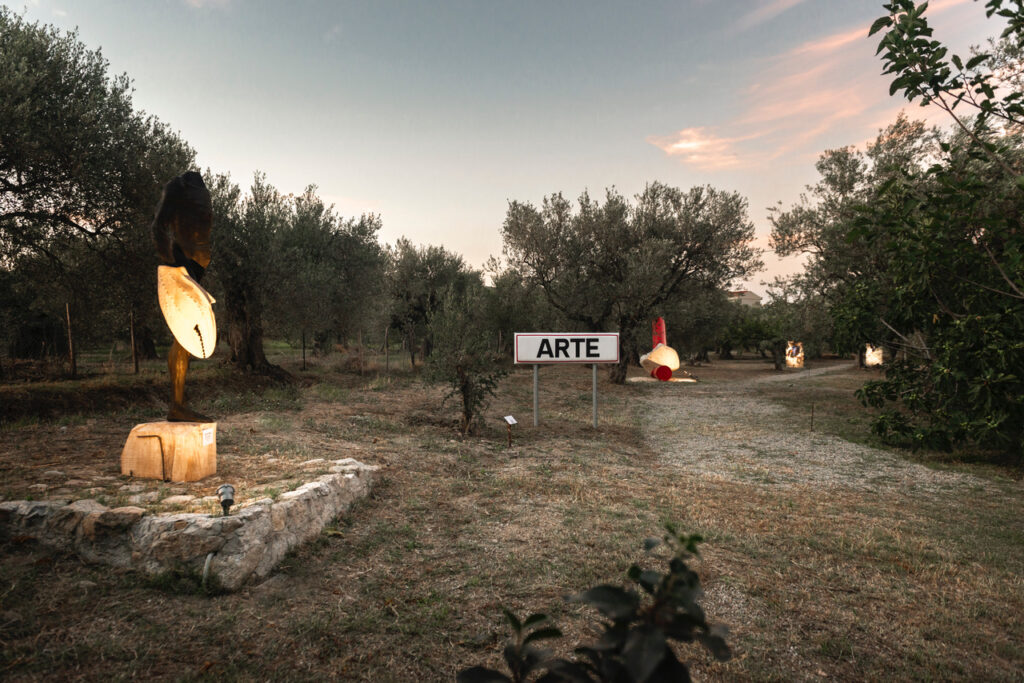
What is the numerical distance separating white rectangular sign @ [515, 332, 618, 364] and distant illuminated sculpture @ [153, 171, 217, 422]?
7.73 m

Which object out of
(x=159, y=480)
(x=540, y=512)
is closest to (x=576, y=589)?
(x=540, y=512)

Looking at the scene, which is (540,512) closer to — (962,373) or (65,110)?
(962,373)

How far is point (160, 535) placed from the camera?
15.0ft

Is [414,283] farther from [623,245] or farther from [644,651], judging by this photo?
[644,651]

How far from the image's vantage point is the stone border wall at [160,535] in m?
4.48

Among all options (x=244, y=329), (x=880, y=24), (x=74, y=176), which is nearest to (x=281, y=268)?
(x=244, y=329)

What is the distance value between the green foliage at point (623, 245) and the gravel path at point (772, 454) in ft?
22.6

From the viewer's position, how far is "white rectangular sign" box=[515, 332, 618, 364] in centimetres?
1342

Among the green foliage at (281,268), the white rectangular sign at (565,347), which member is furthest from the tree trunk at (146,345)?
the white rectangular sign at (565,347)

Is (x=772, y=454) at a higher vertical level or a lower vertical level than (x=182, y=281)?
lower

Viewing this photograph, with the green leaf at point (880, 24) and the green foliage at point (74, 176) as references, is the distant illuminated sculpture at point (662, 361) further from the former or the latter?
the green foliage at point (74, 176)

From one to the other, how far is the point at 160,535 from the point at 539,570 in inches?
140

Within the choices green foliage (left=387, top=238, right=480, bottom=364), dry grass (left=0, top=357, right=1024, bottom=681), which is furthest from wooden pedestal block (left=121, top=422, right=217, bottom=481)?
green foliage (left=387, top=238, right=480, bottom=364)

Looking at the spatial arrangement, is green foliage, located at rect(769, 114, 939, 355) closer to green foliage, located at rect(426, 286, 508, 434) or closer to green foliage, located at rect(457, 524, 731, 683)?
green foliage, located at rect(426, 286, 508, 434)
